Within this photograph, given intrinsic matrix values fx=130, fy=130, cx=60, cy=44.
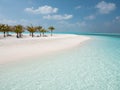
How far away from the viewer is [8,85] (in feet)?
19.5

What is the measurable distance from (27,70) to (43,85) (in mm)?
2420

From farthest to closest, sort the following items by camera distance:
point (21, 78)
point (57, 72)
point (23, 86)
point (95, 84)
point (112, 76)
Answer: point (57, 72), point (112, 76), point (21, 78), point (95, 84), point (23, 86)

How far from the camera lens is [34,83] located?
20.5 ft

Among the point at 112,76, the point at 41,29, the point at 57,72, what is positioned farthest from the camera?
the point at 41,29

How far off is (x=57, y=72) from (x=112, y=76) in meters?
3.23

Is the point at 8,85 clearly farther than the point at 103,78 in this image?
No

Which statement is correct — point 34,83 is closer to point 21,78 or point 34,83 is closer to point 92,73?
point 21,78

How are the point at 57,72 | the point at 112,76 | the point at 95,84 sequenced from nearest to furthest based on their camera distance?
the point at 95,84, the point at 112,76, the point at 57,72

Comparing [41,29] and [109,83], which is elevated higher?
[41,29]

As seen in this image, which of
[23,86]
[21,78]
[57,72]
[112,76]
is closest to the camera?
[23,86]

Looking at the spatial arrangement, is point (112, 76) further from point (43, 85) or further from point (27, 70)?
point (27, 70)

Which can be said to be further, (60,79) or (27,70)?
(27,70)

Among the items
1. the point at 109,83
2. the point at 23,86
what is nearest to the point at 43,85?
the point at 23,86

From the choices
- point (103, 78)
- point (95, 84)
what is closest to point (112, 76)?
point (103, 78)
